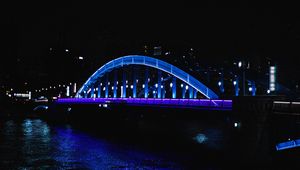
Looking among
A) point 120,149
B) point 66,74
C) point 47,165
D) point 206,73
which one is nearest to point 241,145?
point 120,149

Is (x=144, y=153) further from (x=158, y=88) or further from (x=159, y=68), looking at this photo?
(x=158, y=88)

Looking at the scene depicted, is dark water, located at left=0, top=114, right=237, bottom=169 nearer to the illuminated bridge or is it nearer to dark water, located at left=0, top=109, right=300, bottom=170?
dark water, located at left=0, top=109, right=300, bottom=170

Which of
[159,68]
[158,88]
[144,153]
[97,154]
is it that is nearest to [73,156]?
[97,154]

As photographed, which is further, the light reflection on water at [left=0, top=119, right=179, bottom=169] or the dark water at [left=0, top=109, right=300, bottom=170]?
the dark water at [left=0, top=109, right=300, bottom=170]

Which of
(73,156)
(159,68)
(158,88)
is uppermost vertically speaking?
(159,68)

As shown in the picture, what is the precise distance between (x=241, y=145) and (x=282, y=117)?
10.5 feet

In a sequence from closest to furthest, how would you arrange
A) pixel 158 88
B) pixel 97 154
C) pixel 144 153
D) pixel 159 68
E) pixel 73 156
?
pixel 73 156, pixel 97 154, pixel 144 153, pixel 159 68, pixel 158 88

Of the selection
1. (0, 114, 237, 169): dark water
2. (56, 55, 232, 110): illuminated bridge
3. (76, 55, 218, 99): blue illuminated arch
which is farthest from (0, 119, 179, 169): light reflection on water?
(76, 55, 218, 99): blue illuminated arch

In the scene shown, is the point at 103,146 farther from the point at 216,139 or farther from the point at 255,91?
the point at 255,91

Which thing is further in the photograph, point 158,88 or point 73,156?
point 158,88

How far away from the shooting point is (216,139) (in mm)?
25688

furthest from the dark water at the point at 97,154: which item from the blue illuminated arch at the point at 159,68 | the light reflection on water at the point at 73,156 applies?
the blue illuminated arch at the point at 159,68

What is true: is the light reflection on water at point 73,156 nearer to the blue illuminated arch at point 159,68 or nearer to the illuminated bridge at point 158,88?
the illuminated bridge at point 158,88

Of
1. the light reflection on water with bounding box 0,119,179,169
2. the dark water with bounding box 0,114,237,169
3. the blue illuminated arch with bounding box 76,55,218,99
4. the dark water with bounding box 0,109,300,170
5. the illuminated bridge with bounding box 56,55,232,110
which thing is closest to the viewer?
the light reflection on water with bounding box 0,119,179,169
